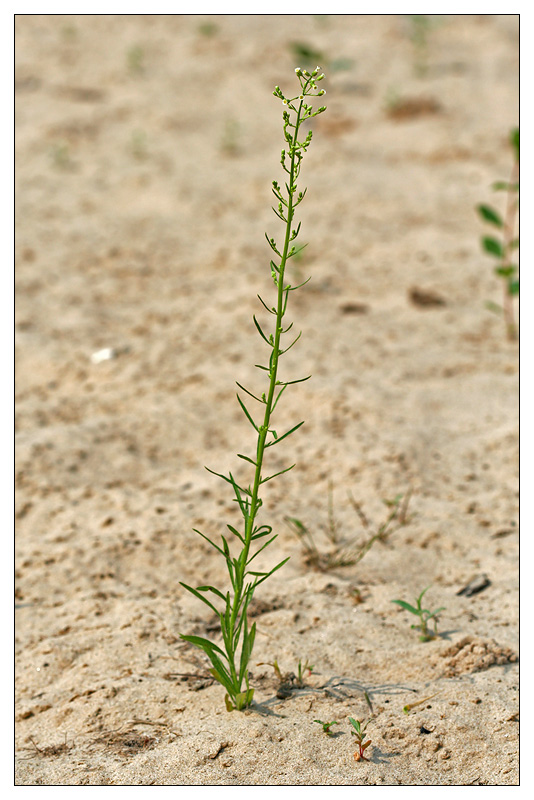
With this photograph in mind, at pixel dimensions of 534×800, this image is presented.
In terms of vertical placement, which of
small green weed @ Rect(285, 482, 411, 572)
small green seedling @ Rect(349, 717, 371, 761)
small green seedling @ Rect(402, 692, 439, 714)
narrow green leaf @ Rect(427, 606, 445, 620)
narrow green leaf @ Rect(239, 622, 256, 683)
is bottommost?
small green seedling @ Rect(349, 717, 371, 761)

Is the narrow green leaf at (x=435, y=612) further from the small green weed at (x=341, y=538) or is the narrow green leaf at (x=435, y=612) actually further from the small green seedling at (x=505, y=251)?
the small green seedling at (x=505, y=251)

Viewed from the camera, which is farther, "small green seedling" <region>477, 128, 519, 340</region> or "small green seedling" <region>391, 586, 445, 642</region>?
"small green seedling" <region>477, 128, 519, 340</region>

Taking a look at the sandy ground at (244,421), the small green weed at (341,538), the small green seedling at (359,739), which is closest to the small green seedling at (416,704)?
the sandy ground at (244,421)

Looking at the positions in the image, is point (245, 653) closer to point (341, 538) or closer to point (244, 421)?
point (341, 538)

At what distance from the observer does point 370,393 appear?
352cm

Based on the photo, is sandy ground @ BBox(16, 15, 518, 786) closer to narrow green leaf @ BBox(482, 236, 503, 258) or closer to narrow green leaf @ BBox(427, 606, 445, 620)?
narrow green leaf @ BBox(427, 606, 445, 620)

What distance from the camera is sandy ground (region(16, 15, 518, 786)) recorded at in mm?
1979

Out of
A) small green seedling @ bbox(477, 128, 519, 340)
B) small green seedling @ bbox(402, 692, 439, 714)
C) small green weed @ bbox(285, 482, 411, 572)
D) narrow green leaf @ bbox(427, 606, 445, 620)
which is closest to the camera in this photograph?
small green seedling @ bbox(402, 692, 439, 714)

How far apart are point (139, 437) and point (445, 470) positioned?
Answer: 50.3 inches

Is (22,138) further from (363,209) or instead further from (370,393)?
(370,393)

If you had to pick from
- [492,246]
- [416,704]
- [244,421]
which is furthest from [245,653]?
[492,246]

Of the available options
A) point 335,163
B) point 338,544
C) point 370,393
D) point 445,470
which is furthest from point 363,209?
point 338,544

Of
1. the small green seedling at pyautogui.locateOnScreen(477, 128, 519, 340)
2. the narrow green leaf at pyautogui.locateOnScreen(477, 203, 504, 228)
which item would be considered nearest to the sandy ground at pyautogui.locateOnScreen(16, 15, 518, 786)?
the small green seedling at pyautogui.locateOnScreen(477, 128, 519, 340)

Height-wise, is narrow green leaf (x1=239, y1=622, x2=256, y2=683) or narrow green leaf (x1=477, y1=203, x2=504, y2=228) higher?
narrow green leaf (x1=477, y1=203, x2=504, y2=228)
